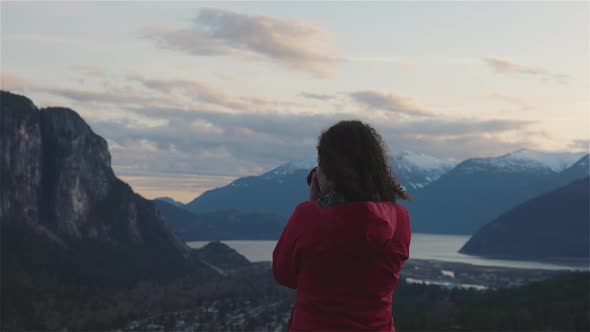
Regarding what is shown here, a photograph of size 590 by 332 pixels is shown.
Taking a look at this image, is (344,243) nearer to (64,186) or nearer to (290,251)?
(290,251)

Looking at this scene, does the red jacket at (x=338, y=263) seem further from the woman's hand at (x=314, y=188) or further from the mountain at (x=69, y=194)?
the mountain at (x=69, y=194)

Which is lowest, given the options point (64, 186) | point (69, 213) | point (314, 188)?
point (69, 213)

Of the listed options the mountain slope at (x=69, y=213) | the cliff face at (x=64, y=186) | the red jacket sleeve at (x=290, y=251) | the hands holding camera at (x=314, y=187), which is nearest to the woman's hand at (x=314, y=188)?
the hands holding camera at (x=314, y=187)

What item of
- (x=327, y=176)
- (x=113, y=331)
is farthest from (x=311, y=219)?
(x=113, y=331)

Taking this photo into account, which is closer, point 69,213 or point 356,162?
point 356,162

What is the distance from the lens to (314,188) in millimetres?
3488

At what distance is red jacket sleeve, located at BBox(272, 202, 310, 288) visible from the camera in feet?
10.8

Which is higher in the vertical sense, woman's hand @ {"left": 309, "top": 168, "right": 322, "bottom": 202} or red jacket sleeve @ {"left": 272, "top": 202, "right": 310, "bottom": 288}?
woman's hand @ {"left": 309, "top": 168, "right": 322, "bottom": 202}

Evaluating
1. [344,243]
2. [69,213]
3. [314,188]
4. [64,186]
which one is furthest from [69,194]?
[344,243]

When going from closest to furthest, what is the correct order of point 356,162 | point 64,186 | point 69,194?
point 356,162 < point 69,194 < point 64,186

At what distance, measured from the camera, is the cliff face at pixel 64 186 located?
112 meters

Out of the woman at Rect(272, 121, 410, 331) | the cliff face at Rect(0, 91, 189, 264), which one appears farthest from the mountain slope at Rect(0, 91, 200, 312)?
the woman at Rect(272, 121, 410, 331)

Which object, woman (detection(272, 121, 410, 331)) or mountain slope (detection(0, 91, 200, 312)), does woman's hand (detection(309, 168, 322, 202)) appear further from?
mountain slope (detection(0, 91, 200, 312))

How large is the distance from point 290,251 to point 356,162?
0.52 metres
